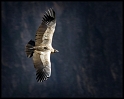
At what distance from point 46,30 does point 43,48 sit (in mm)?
651

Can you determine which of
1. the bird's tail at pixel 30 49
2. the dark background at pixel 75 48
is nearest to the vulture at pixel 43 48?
the bird's tail at pixel 30 49

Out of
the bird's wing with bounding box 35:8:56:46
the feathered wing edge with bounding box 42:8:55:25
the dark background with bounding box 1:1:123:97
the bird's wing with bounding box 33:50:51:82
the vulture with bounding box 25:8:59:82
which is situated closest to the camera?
the bird's wing with bounding box 33:50:51:82

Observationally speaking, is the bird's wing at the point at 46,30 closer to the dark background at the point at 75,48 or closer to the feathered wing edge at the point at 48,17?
the feathered wing edge at the point at 48,17

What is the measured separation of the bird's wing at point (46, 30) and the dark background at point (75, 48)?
21.3 m

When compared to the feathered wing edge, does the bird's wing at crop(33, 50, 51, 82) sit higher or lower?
lower

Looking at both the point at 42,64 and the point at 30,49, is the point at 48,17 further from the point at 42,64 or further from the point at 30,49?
the point at 42,64

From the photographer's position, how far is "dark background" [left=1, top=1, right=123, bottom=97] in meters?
34.7

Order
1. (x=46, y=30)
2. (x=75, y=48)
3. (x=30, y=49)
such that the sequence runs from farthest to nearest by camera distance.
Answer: (x=75, y=48) → (x=30, y=49) → (x=46, y=30)

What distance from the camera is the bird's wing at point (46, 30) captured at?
1296 cm

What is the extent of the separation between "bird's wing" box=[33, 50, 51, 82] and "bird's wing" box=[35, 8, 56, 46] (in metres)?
0.39

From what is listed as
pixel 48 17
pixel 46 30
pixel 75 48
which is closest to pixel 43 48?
pixel 46 30

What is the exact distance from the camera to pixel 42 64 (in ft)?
42.5

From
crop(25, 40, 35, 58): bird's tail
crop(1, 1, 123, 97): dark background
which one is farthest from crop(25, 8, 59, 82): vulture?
crop(1, 1, 123, 97): dark background

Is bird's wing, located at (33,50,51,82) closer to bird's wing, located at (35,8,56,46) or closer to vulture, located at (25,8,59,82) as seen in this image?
vulture, located at (25,8,59,82)
